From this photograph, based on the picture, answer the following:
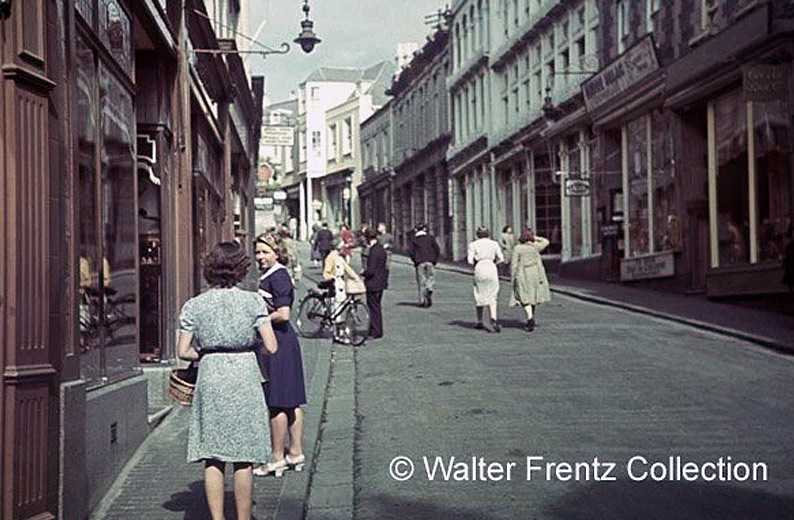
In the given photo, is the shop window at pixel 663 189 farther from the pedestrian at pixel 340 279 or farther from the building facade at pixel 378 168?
the building facade at pixel 378 168

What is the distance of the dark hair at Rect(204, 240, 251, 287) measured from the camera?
664cm

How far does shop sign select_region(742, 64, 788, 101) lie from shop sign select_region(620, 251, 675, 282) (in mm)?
6469

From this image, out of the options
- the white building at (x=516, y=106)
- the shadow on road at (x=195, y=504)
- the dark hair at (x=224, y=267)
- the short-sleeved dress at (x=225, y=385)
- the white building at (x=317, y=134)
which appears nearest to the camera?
the short-sleeved dress at (x=225, y=385)

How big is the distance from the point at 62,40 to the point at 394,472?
375 centimetres

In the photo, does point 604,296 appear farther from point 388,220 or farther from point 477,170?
point 388,220

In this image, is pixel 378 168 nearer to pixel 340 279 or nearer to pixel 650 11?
pixel 650 11

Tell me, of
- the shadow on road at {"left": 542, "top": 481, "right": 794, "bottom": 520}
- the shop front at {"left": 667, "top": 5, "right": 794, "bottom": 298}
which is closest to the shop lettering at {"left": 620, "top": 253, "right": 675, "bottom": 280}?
the shop front at {"left": 667, "top": 5, "right": 794, "bottom": 298}

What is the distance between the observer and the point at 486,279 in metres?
18.4

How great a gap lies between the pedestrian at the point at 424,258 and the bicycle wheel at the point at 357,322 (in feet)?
18.6

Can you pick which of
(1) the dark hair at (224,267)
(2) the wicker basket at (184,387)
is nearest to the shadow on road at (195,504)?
(2) the wicker basket at (184,387)

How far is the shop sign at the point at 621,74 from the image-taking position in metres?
26.1

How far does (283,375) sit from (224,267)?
205 centimetres

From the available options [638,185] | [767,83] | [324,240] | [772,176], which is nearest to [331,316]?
[767,83]

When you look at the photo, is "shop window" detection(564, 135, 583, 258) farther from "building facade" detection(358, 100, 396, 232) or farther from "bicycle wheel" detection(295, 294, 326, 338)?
"building facade" detection(358, 100, 396, 232)
